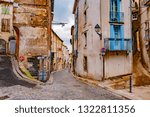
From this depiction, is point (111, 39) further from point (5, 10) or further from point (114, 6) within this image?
point (5, 10)

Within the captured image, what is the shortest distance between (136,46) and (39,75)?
1170 centimetres

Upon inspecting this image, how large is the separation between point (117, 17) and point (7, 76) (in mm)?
9921

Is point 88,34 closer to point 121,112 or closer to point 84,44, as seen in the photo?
point 84,44

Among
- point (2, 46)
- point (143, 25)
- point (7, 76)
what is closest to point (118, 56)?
point (143, 25)

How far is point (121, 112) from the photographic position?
575 centimetres

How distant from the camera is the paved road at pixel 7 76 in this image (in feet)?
42.0

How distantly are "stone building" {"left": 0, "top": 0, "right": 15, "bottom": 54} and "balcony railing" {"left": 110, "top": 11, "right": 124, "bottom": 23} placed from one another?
8.42m

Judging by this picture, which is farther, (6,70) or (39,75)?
(39,75)

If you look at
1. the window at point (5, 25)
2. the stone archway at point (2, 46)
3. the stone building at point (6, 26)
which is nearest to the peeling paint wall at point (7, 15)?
the stone building at point (6, 26)

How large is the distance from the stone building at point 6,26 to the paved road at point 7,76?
141 inches

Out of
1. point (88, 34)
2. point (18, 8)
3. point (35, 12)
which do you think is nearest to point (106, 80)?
point (88, 34)

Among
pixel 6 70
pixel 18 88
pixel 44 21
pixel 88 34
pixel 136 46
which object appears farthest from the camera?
pixel 136 46

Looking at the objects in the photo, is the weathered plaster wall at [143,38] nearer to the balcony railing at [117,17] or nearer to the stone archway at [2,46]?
the balcony railing at [117,17]

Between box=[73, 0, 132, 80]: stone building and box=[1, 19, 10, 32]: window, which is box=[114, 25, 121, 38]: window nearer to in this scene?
box=[73, 0, 132, 80]: stone building
